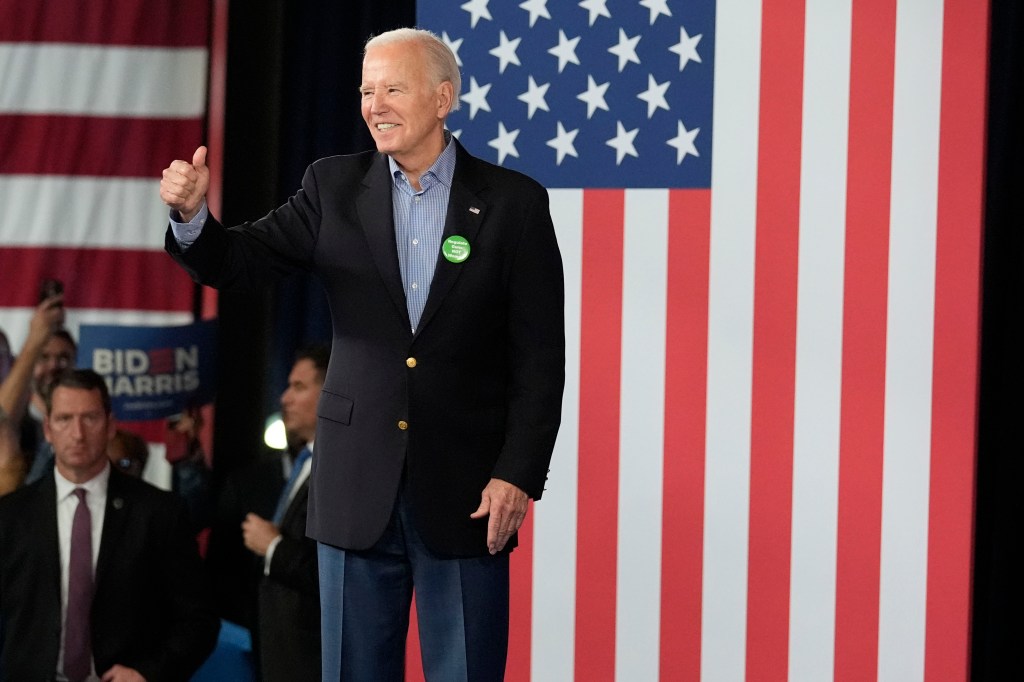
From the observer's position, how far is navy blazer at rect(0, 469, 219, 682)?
300 centimetres

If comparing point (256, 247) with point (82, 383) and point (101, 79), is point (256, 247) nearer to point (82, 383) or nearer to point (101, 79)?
point (82, 383)

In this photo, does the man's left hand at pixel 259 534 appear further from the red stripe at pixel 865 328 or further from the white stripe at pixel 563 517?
the red stripe at pixel 865 328

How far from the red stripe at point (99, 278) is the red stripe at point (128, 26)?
0.59 meters

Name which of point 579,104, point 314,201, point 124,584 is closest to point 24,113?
point 124,584

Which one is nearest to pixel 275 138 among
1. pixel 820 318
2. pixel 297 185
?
pixel 297 185

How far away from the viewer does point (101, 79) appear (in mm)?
4195

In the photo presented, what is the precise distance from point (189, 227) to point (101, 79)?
2872 mm

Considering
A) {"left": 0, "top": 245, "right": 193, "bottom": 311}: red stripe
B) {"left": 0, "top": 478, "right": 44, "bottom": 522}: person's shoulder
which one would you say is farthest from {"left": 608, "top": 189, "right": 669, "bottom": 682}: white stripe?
{"left": 0, "top": 245, "right": 193, "bottom": 311}: red stripe

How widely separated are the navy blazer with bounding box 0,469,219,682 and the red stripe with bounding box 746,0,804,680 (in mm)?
1263

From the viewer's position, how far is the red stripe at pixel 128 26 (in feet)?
13.7

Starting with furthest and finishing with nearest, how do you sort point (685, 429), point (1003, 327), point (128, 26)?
1. point (128, 26)
2. point (1003, 327)
3. point (685, 429)

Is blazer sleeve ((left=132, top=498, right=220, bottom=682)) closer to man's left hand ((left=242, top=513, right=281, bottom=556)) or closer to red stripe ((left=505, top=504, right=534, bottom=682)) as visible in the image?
man's left hand ((left=242, top=513, right=281, bottom=556))

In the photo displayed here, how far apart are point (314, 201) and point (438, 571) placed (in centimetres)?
48

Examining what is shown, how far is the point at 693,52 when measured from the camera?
8.96 feet
